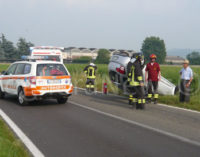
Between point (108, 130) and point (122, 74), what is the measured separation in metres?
4.77

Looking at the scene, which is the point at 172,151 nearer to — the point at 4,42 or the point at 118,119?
the point at 118,119

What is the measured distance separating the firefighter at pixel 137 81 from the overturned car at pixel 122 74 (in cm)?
125

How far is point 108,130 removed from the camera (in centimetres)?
634

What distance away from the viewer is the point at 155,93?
1055 centimetres

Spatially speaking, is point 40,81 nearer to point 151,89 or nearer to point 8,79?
point 8,79

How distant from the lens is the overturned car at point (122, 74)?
10859 mm

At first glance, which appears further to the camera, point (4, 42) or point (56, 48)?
point (4, 42)

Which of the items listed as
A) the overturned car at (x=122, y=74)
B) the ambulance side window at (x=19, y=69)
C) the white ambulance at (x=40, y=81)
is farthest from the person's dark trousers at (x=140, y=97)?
the ambulance side window at (x=19, y=69)

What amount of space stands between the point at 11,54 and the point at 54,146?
74.3 m

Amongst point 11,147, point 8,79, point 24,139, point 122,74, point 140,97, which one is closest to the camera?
point 11,147

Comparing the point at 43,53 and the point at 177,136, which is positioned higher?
the point at 43,53

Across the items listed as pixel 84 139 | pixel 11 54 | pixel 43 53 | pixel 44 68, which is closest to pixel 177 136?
pixel 84 139

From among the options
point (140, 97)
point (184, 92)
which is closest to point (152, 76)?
point (184, 92)

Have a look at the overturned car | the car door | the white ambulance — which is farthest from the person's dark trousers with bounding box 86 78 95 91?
the car door
